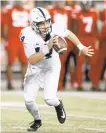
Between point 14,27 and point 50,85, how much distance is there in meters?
6.09

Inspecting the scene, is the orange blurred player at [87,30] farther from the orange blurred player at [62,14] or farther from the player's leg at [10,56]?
the player's leg at [10,56]

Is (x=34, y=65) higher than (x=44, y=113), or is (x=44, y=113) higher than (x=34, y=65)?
(x=34, y=65)

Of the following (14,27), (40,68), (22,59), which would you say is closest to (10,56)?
(22,59)

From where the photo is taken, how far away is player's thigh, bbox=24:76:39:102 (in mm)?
8352

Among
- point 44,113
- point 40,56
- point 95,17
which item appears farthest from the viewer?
point 95,17

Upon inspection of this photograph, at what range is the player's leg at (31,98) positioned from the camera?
8.34 m

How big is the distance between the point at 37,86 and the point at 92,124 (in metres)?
1.08

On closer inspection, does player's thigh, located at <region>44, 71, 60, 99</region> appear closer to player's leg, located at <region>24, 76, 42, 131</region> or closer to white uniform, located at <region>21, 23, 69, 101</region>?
white uniform, located at <region>21, 23, 69, 101</region>

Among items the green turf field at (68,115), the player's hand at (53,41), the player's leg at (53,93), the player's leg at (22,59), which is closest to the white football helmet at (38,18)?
the player's hand at (53,41)

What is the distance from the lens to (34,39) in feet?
27.2

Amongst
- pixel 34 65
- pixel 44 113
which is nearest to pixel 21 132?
pixel 34 65

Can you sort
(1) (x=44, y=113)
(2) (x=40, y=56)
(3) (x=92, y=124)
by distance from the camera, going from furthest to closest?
(1) (x=44, y=113), (3) (x=92, y=124), (2) (x=40, y=56)

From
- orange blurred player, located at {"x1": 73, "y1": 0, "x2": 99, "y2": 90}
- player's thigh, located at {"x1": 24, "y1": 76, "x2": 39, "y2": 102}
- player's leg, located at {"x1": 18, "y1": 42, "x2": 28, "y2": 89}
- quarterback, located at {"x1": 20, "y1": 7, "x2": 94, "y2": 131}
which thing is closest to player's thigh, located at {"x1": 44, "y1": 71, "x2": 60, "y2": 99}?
quarterback, located at {"x1": 20, "y1": 7, "x2": 94, "y2": 131}

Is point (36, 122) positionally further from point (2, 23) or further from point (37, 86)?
point (2, 23)
